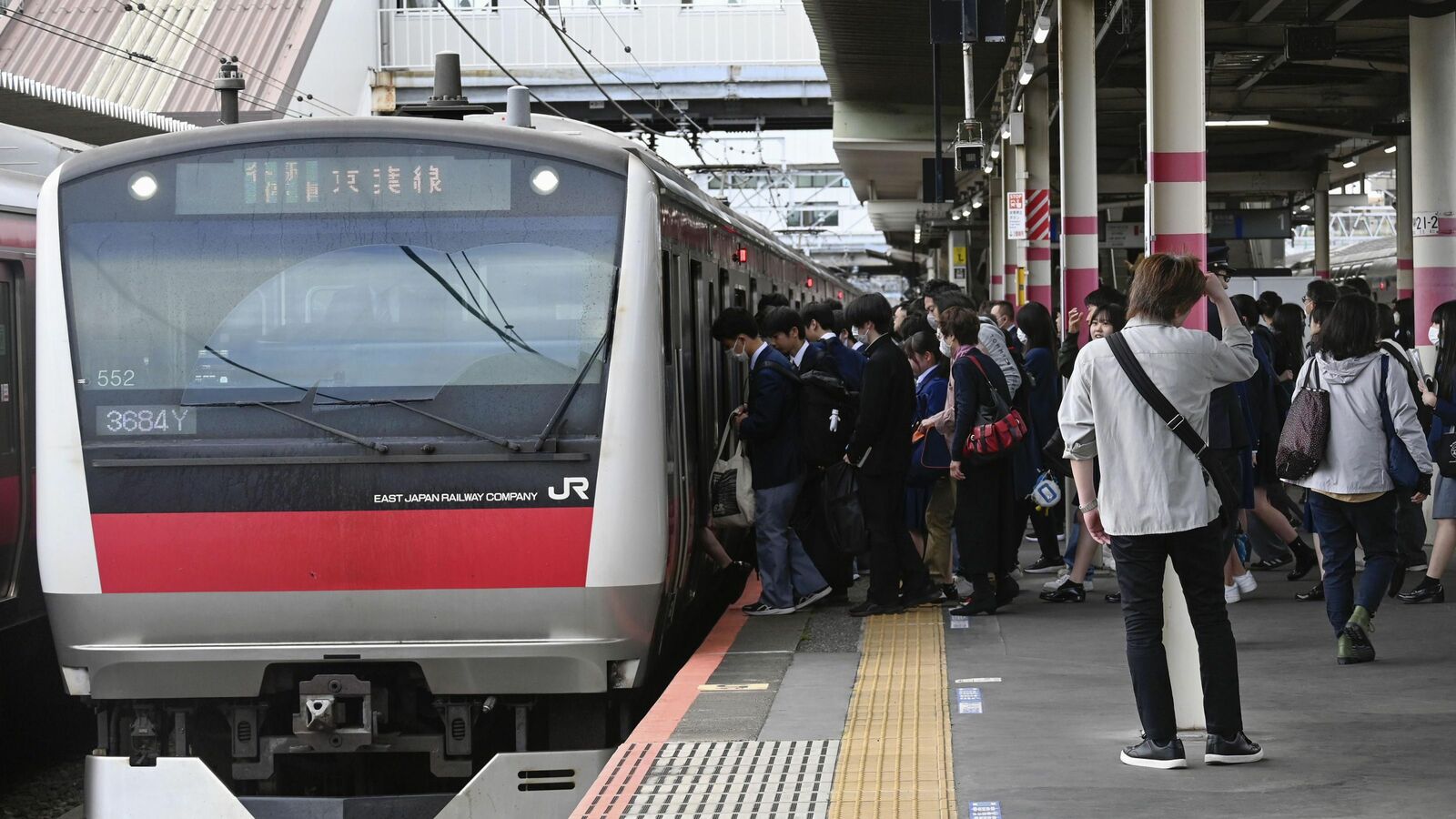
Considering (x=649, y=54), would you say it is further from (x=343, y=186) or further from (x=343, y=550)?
(x=343, y=550)

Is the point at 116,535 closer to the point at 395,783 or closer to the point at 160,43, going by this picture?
the point at 395,783

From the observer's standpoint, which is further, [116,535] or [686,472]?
[686,472]

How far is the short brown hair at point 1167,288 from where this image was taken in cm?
560

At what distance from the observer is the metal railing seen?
3073 cm

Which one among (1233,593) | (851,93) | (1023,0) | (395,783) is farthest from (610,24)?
(395,783)

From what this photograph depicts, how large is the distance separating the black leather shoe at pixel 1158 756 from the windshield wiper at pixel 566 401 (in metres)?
2.30

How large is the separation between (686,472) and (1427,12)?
33.1 feet

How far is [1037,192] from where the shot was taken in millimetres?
23156

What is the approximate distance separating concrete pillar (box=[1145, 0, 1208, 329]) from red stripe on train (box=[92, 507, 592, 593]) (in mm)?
2451

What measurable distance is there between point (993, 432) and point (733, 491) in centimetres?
132

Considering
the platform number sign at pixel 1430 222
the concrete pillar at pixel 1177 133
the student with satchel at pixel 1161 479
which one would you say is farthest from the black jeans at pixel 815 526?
the platform number sign at pixel 1430 222

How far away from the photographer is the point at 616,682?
6500 millimetres

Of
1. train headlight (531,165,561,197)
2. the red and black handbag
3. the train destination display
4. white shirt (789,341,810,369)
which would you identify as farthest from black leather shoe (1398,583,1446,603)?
the train destination display

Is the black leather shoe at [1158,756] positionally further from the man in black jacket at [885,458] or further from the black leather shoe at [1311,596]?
the black leather shoe at [1311,596]
